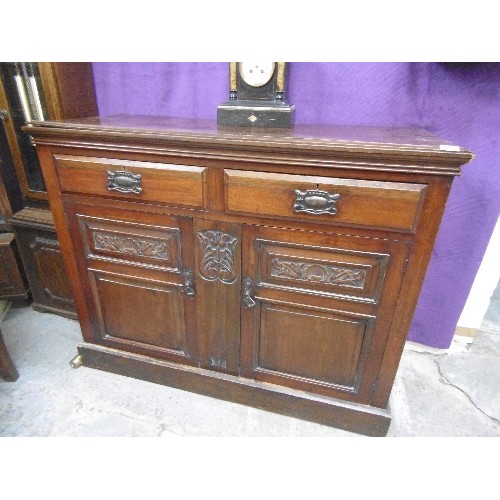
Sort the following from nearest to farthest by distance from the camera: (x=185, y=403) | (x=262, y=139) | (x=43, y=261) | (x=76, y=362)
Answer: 1. (x=262, y=139)
2. (x=185, y=403)
3. (x=76, y=362)
4. (x=43, y=261)

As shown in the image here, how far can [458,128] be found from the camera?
1.26 metres

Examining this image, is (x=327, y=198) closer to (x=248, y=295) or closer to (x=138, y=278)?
(x=248, y=295)

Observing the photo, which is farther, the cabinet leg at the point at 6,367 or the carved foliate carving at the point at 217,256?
the cabinet leg at the point at 6,367

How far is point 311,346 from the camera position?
1159mm

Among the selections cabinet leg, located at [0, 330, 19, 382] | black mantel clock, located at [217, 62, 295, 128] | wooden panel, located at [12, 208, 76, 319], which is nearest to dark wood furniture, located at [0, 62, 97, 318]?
wooden panel, located at [12, 208, 76, 319]

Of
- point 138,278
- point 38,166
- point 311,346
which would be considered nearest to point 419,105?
point 311,346

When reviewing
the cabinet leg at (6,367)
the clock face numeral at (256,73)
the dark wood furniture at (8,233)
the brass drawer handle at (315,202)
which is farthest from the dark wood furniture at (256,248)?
the dark wood furniture at (8,233)

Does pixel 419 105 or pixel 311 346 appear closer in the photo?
pixel 311 346

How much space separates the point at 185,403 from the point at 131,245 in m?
0.66

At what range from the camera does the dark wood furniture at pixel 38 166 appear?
1.37m

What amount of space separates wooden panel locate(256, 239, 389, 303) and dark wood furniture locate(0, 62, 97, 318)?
103 cm

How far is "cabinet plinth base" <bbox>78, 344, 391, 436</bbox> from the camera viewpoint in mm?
1209

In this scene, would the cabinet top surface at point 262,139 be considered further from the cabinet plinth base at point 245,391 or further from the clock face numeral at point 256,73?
the cabinet plinth base at point 245,391
